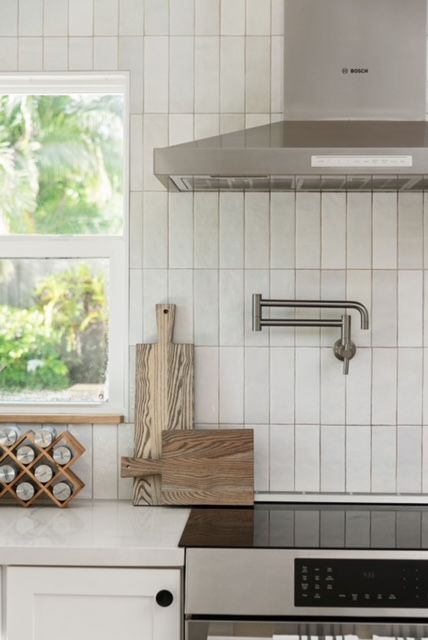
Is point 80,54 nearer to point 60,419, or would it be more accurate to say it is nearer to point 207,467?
point 60,419

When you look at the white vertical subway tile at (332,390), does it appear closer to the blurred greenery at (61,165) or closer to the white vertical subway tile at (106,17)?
the blurred greenery at (61,165)

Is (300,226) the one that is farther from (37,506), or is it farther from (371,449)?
(37,506)

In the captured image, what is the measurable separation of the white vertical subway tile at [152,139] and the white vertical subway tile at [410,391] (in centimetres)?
92

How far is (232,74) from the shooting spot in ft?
8.17

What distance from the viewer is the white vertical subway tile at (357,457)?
8.05ft

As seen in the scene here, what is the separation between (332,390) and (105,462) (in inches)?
28.5

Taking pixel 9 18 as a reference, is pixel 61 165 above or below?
below

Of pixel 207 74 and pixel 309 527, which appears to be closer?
pixel 309 527

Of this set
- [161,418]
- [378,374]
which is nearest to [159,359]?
[161,418]

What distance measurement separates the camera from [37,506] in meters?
2.42

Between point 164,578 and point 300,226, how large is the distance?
1.12 meters

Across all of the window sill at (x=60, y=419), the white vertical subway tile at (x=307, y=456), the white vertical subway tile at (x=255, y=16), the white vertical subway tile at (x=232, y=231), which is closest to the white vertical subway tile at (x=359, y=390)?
the white vertical subway tile at (x=307, y=456)

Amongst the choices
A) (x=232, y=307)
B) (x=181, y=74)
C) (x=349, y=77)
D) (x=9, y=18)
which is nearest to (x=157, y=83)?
(x=181, y=74)

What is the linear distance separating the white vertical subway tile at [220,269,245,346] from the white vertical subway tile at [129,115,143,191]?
379 millimetres
